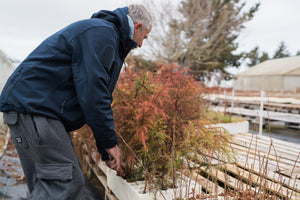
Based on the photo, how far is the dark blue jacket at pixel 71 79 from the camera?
3.99 ft

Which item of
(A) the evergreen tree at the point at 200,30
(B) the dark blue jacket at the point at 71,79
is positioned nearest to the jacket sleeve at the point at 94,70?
(B) the dark blue jacket at the point at 71,79

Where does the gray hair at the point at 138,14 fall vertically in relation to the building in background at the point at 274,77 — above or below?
below

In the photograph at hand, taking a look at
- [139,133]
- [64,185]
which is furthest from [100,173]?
[64,185]

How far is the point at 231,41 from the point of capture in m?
17.6

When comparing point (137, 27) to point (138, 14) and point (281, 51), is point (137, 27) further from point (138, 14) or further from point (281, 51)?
point (281, 51)

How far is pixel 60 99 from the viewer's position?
1.30m

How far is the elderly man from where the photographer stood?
4.01ft

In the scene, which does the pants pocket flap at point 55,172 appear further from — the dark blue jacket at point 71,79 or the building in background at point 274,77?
the building in background at point 274,77

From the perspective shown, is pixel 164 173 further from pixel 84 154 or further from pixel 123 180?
pixel 84 154

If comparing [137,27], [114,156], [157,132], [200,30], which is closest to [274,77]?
[200,30]

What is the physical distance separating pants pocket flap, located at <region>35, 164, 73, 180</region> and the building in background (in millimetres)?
21394

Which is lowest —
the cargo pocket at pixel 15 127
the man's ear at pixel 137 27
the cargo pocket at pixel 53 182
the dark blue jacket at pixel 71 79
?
the cargo pocket at pixel 53 182

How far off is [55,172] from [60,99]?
401 millimetres

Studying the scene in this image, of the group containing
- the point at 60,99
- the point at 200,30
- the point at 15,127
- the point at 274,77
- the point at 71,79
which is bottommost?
the point at 15,127
